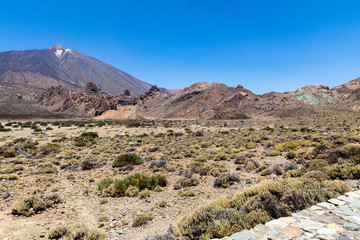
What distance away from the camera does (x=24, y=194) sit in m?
9.36

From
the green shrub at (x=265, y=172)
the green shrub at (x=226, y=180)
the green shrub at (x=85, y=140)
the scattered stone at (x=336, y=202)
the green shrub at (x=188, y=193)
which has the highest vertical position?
the scattered stone at (x=336, y=202)

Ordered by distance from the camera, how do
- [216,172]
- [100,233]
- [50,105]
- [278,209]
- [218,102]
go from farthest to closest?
[50,105] → [218,102] → [216,172] → [100,233] → [278,209]

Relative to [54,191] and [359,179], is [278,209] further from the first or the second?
[54,191]

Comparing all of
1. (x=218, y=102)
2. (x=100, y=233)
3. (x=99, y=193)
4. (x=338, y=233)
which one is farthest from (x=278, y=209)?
(x=218, y=102)

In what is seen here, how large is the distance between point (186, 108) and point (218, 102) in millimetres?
16088

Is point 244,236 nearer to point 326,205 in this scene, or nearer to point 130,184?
point 326,205

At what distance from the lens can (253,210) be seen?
17.3 feet

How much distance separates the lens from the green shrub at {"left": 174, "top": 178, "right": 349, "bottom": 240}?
4.91 m

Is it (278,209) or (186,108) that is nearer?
(278,209)

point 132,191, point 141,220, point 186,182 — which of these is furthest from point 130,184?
point 141,220

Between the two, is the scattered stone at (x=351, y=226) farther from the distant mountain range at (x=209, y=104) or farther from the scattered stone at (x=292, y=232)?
the distant mountain range at (x=209, y=104)

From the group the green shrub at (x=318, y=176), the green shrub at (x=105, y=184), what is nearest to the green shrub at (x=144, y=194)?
the green shrub at (x=105, y=184)

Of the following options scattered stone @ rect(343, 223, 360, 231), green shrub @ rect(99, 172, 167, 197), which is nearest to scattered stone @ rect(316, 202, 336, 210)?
scattered stone @ rect(343, 223, 360, 231)

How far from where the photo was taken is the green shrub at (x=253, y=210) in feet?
16.1
